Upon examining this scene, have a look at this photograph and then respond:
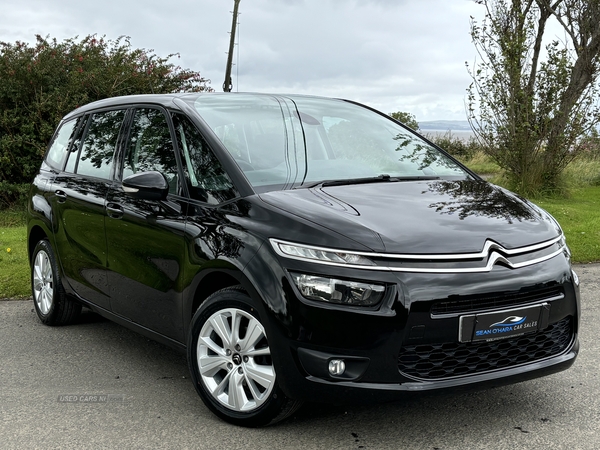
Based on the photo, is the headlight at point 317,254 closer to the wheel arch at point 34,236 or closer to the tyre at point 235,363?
the tyre at point 235,363

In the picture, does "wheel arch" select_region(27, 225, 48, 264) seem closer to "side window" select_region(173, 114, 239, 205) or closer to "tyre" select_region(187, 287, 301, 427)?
"side window" select_region(173, 114, 239, 205)

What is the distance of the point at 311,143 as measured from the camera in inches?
173

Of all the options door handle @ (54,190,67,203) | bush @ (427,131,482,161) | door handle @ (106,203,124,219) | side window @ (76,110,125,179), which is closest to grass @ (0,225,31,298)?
door handle @ (54,190,67,203)

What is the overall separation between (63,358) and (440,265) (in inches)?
114

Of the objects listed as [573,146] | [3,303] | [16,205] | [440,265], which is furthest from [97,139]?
[573,146]

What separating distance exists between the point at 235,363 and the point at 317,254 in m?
0.77

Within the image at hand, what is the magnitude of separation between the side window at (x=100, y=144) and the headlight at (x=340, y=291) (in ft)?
7.09

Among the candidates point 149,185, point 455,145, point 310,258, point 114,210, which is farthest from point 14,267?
point 455,145

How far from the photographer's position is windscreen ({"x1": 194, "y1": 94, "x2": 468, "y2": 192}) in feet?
13.2

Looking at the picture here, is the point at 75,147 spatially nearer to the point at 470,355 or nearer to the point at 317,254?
the point at 317,254

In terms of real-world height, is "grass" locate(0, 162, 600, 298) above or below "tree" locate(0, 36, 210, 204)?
below

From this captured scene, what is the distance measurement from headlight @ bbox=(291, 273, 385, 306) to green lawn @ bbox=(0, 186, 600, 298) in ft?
15.0

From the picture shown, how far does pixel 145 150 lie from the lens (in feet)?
14.8

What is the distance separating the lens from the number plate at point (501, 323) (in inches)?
124
